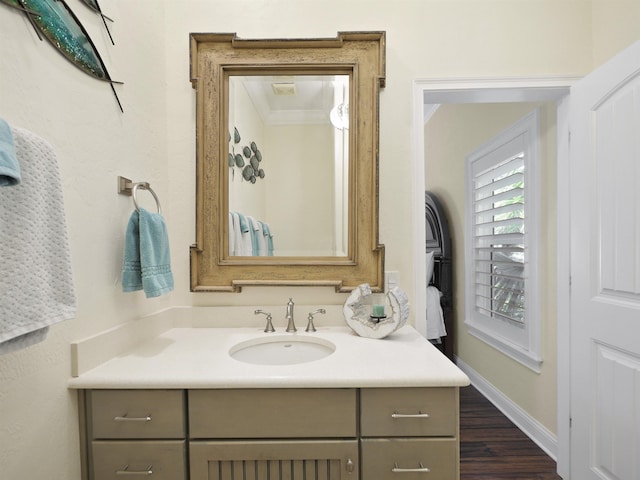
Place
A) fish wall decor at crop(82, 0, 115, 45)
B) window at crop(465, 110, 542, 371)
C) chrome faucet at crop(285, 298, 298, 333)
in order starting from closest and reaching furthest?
1. fish wall decor at crop(82, 0, 115, 45)
2. chrome faucet at crop(285, 298, 298, 333)
3. window at crop(465, 110, 542, 371)

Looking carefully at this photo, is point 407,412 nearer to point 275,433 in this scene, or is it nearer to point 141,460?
point 275,433

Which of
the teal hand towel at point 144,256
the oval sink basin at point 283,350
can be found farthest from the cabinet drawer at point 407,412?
the teal hand towel at point 144,256

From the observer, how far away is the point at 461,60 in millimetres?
1547

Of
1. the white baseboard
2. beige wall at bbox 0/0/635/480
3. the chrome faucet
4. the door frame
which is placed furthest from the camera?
the white baseboard

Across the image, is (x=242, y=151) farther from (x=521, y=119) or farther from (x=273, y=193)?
(x=521, y=119)

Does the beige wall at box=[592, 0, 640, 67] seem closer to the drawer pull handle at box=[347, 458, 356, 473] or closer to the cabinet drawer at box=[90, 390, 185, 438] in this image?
the drawer pull handle at box=[347, 458, 356, 473]

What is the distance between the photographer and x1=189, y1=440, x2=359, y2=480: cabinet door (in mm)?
978

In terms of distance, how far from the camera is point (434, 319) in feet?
9.65

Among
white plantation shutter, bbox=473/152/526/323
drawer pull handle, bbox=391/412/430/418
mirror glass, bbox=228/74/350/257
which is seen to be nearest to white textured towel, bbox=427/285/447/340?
white plantation shutter, bbox=473/152/526/323

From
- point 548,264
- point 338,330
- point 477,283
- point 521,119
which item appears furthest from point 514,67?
point 477,283

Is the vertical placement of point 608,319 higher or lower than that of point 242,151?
lower

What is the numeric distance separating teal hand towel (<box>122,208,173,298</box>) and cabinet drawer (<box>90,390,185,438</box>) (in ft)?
1.04

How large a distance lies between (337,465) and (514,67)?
5.80 feet

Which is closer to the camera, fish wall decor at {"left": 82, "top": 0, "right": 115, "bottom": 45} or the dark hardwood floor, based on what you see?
fish wall decor at {"left": 82, "top": 0, "right": 115, "bottom": 45}
